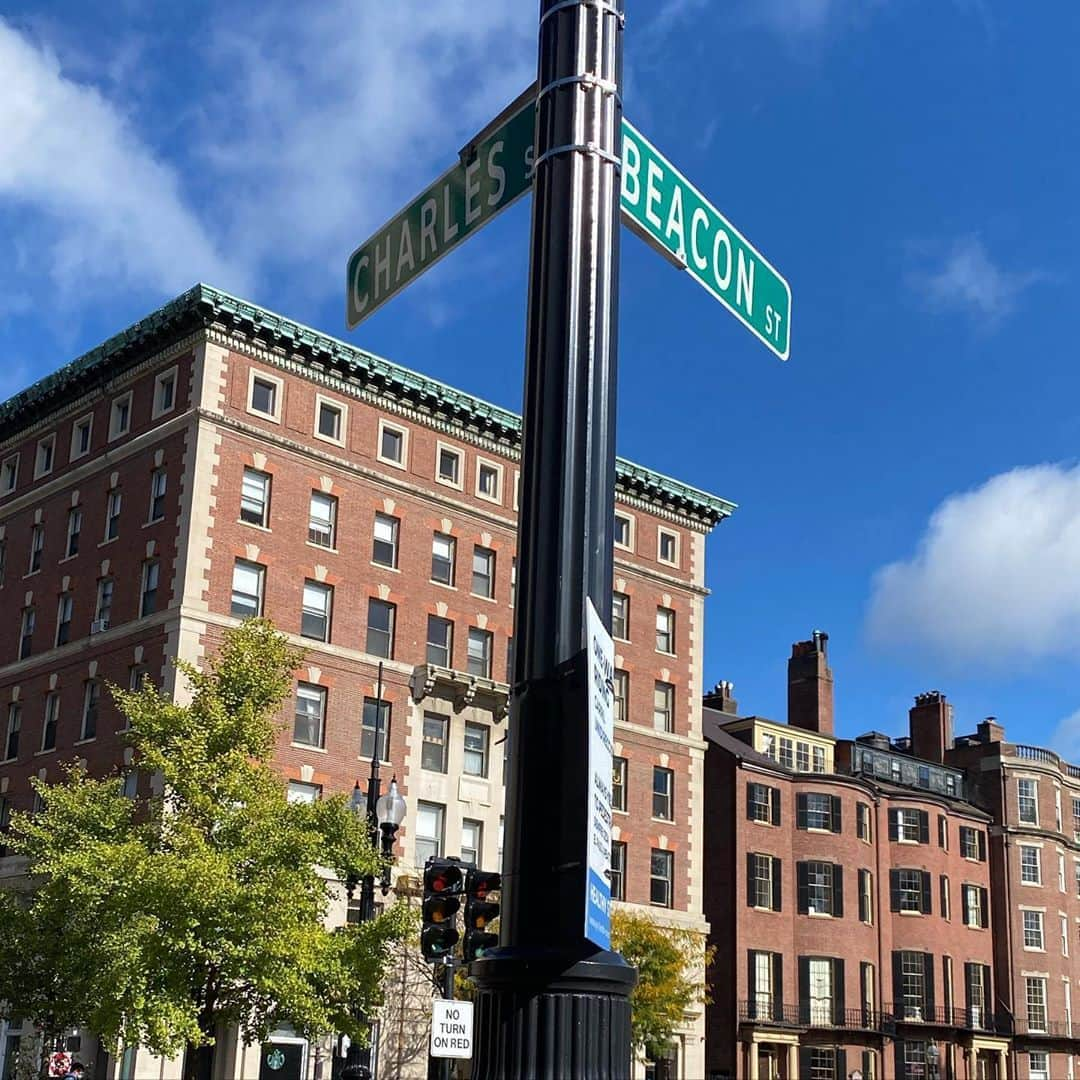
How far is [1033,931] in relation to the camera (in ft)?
254

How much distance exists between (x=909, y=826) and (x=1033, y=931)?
11822 millimetres

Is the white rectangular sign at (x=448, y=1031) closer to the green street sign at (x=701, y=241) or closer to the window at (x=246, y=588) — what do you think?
the green street sign at (x=701, y=241)

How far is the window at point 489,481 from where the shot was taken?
54513 millimetres

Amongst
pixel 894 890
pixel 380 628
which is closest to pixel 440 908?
pixel 380 628

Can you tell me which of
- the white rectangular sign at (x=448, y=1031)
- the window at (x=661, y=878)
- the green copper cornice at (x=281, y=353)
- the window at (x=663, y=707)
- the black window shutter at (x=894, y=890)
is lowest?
the white rectangular sign at (x=448, y=1031)

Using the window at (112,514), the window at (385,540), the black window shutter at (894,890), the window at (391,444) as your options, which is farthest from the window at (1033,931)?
the window at (112,514)

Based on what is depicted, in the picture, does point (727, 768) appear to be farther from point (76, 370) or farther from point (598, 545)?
point (598, 545)

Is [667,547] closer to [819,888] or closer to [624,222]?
[819,888]

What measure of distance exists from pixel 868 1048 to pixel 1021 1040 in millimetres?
13416

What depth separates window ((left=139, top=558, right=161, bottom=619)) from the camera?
4678 cm

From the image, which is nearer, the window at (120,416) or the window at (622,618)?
the window at (120,416)

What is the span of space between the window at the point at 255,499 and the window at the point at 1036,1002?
48781 mm

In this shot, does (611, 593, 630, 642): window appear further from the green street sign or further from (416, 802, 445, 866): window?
the green street sign

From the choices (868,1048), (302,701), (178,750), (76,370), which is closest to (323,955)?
(178,750)
